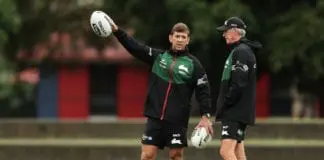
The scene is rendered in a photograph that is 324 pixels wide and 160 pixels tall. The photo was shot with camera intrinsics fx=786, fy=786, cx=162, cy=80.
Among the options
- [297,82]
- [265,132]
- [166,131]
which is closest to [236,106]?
[166,131]

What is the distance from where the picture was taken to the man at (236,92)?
8.63 metres

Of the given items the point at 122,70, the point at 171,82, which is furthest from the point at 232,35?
the point at 122,70

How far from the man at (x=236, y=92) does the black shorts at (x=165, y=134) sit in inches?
20.3

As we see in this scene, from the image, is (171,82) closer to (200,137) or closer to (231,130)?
(200,137)

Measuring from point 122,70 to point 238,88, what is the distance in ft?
87.0

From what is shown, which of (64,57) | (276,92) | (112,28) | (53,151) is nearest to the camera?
(112,28)

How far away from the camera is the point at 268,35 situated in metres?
20.8

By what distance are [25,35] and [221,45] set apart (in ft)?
23.9

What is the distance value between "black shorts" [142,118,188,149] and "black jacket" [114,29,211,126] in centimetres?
7

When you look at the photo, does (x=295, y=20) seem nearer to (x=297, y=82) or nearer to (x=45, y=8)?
(x=297, y=82)

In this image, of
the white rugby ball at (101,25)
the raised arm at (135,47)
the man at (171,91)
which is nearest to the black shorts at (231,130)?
the man at (171,91)

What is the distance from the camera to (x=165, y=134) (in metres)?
8.57

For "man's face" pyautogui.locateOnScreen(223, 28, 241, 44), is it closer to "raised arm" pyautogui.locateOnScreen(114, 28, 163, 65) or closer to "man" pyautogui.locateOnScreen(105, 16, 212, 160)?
"man" pyautogui.locateOnScreen(105, 16, 212, 160)

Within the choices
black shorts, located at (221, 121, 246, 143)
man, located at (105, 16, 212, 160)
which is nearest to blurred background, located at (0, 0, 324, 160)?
black shorts, located at (221, 121, 246, 143)
